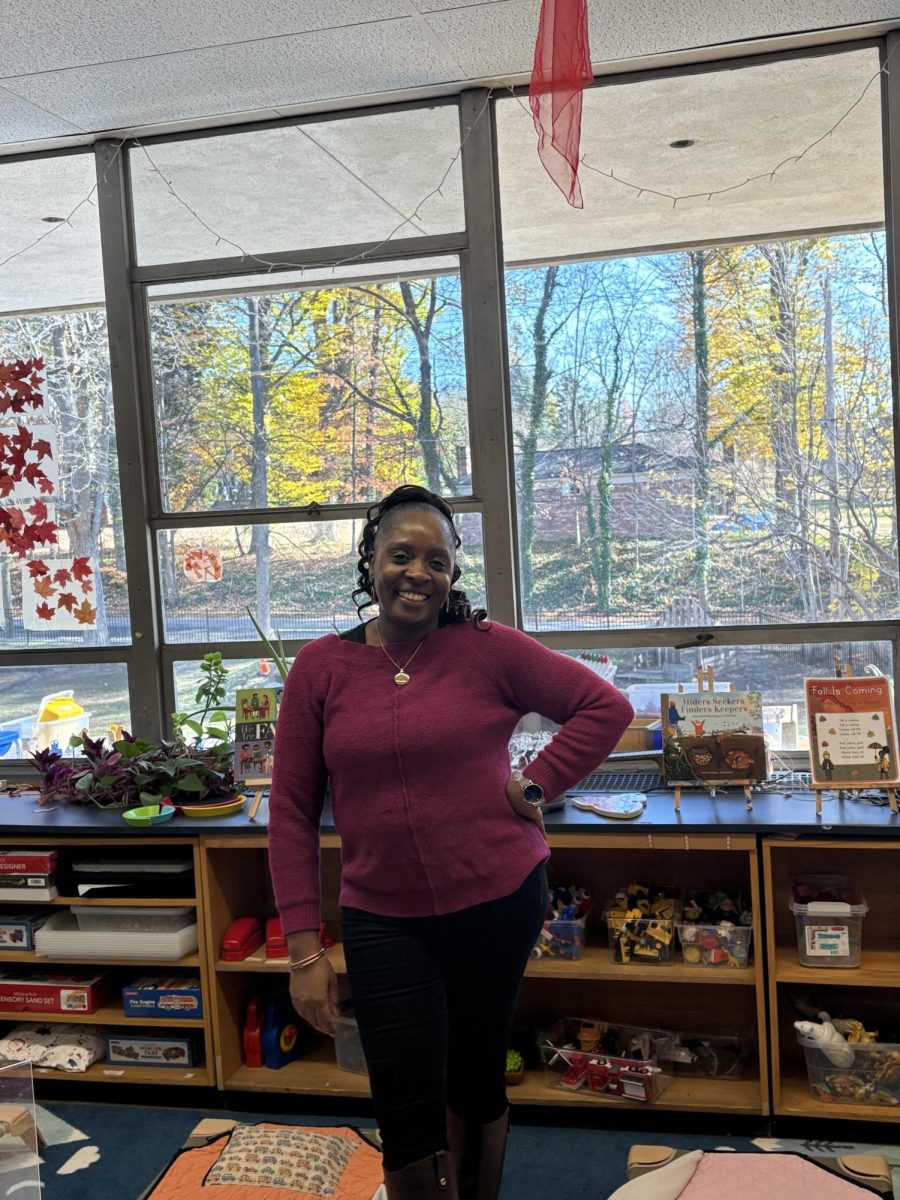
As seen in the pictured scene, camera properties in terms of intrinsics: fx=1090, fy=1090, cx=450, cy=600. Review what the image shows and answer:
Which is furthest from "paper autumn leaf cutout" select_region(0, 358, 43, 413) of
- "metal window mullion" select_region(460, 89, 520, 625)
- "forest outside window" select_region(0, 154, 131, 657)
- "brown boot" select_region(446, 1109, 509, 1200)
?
"brown boot" select_region(446, 1109, 509, 1200)

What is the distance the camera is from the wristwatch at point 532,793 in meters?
1.79

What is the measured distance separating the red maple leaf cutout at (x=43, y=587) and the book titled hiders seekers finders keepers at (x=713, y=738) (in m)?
2.03

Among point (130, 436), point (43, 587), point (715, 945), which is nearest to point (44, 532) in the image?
point (43, 587)

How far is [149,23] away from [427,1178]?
2561 millimetres

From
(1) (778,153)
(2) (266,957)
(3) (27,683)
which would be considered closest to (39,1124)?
(2) (266,957)

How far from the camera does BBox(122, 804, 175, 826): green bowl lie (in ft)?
9.34

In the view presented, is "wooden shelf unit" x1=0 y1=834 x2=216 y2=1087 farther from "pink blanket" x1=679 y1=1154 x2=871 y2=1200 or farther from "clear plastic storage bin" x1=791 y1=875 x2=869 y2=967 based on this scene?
"clear plastic storage bin" x1=791 y1=875 x2=869 y2=967

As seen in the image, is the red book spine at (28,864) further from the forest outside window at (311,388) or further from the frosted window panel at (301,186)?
the frosted window panel at (301,186)

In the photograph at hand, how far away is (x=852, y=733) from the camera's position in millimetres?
2672

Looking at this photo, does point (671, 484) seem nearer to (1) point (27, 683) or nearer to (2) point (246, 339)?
(2) point (246, 339)

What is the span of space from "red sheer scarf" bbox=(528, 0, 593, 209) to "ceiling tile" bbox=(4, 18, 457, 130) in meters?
1.22

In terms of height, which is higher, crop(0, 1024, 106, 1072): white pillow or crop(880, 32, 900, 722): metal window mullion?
crop(880, 32, 900, 722): metal window mullion

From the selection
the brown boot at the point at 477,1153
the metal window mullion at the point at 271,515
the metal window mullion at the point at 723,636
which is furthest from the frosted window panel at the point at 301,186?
the brown boot at the point at 477,1153

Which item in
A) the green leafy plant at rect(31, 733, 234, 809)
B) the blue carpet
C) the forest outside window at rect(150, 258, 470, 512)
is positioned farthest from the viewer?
the forest outside window at rect(150, 258, 470, 512)
